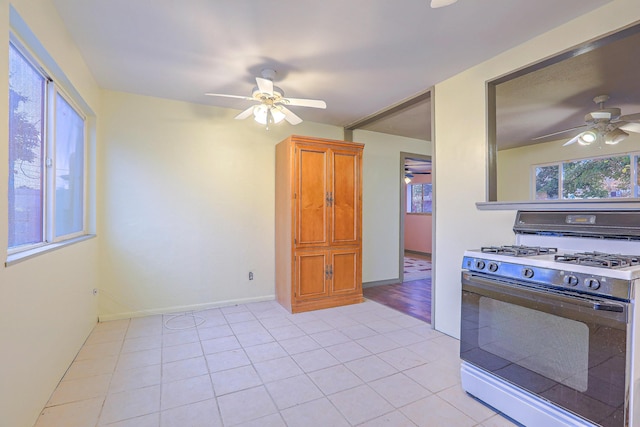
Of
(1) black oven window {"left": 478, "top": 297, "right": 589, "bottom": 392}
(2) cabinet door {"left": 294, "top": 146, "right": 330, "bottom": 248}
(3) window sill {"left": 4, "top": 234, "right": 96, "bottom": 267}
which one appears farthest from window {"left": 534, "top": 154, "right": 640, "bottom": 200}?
(3) window sill {"left": 4, "top": 234, "right": 96, "bottom": 267}

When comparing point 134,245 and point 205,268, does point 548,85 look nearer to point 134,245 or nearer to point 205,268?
point 205,268

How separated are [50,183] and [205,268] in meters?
1.85

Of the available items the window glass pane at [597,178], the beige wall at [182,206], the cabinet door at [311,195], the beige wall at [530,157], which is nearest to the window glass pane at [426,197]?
the beige wall at [530,157]

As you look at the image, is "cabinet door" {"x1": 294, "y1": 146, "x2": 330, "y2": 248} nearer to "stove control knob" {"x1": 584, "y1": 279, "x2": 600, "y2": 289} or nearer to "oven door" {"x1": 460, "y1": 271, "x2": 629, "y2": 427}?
"oven door" {"x1": 460, "y1": 271, "x2": 629, "y2": 427}

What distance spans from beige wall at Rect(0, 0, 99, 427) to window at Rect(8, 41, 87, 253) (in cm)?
14

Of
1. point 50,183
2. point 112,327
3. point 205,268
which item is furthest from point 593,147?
point 112,327

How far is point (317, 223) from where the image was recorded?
3715 millimetres

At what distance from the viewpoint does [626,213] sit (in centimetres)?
176

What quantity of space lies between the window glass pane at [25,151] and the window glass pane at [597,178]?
149 inches

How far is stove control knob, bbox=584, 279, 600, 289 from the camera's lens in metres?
1.42

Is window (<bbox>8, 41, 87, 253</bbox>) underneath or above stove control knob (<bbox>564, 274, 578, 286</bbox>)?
above

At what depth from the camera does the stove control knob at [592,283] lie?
142 centimetres

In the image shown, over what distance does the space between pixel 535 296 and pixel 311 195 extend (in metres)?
2.49

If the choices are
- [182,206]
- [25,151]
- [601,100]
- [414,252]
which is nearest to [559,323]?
[601,100]
